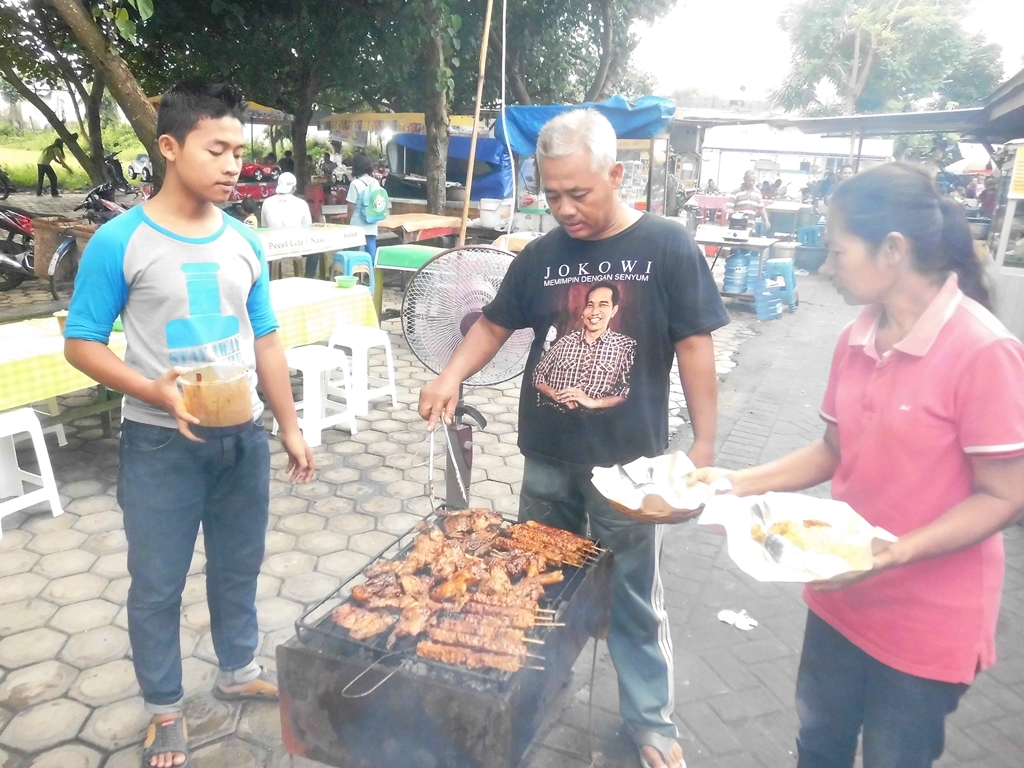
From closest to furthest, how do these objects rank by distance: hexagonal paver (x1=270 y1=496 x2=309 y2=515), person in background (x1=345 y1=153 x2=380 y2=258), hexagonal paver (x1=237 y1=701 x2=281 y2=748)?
hexagonal paver (x1=237 y1=701 x2=281 y2=748) < hexagonal paver (x1=270 y1=496 x2=309 y2=515) < person in background (x1=345 y1=153 x2=380 y2=258)

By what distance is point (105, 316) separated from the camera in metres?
2.10

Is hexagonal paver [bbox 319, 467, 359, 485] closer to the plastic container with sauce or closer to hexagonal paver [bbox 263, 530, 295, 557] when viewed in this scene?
hexagonal paver [bbox 263, 530, 295, 557]

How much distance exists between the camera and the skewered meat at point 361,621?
2.01 meters

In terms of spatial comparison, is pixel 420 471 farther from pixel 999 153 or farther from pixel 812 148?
pixel 812 148

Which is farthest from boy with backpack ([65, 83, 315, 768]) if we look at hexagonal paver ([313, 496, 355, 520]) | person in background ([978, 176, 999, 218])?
person in background ([978, 176, 999, 218])

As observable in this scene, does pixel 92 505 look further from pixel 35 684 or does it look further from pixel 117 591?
pixel 35 684

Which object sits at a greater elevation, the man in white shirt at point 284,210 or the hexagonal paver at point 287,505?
Result: the man in white shirt at point 284,210

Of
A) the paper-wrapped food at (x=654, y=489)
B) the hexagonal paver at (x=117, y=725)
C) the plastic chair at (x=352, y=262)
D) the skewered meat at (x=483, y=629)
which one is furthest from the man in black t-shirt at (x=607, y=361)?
the plastic chair at (x=352, y=262)

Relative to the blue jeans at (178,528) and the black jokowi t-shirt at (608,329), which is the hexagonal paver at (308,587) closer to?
the blue jeans at (178,528)

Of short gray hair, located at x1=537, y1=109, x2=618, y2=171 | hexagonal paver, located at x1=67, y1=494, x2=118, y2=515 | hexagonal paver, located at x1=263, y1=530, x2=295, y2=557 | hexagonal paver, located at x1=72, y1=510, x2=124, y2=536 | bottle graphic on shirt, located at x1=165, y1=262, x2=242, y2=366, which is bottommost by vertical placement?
hexagonal paver, located at x1=263, y1=530, x2=295, y2=557

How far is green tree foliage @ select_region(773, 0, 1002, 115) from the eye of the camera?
91.2ft

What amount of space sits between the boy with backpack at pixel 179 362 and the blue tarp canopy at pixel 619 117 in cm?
744

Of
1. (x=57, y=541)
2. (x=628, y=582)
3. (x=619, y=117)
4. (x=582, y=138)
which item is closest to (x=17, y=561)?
(x=57, y=541)

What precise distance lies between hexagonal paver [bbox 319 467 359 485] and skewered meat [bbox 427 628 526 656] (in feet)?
9.97
